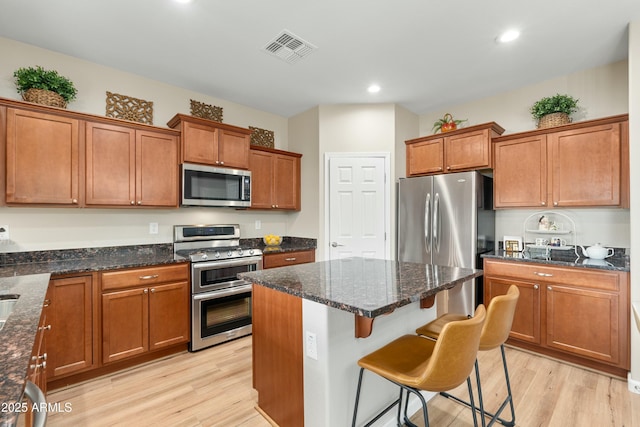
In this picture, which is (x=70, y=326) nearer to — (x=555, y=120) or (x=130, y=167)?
(x=130, y=167)

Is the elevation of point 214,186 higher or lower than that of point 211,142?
lower

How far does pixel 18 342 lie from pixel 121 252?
7.36 feet

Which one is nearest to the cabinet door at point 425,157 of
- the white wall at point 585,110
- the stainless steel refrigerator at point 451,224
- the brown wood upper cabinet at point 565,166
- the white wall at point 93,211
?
the stainless steel refrigerator at point 451,224

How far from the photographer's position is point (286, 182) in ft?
13.9

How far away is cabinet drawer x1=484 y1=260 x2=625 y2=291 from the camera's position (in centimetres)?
247

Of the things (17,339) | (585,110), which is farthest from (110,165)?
(585,110)

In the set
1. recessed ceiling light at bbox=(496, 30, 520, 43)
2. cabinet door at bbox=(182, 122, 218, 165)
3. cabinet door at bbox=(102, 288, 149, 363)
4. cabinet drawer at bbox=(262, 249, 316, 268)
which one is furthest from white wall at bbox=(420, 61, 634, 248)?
cabinet door at bbox=(102, 288, 149, 363)

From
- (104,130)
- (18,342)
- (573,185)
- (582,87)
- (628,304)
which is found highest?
(582,87)

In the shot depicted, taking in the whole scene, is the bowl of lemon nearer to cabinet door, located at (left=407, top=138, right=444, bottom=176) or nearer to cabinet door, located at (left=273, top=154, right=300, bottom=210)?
cabinet door, located at (left=273, top=154, right=300, bottom=210)

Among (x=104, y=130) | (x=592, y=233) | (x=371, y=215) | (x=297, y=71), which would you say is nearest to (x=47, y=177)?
(x=104, y=130)

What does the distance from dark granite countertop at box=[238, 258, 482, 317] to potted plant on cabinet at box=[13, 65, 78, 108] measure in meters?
2.30

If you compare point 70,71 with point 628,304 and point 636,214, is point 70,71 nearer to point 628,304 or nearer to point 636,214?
point 636,214

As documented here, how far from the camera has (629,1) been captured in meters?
2.09

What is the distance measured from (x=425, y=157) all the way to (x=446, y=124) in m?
0.46
